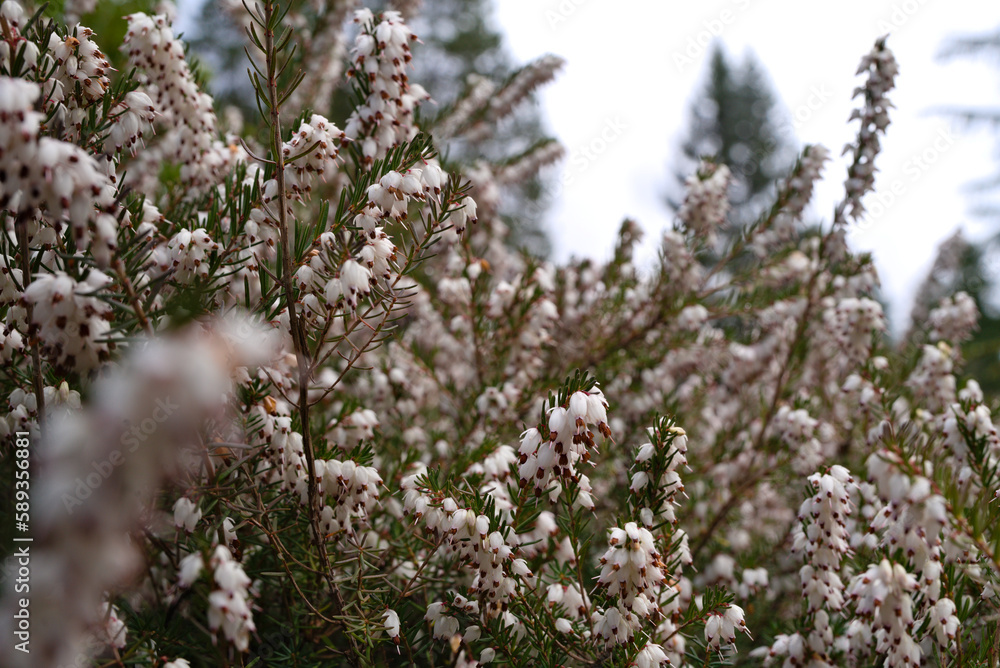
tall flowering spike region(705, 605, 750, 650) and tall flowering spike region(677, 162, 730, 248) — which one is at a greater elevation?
tall flowering spike region(677, 162, 730, 248)

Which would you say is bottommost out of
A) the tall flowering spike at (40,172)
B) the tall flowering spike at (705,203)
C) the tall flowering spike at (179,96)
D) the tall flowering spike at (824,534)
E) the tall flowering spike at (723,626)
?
the tall flowering spike at (723,626)

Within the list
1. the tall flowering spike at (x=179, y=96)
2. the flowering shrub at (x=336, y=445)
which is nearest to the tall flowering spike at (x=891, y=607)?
the flowering shrub at (x=336, y=445)

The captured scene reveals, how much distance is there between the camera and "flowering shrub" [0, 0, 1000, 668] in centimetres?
103

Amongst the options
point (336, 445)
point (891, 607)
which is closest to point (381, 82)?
point (336, 445)

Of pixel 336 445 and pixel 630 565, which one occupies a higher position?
pixel 336 445

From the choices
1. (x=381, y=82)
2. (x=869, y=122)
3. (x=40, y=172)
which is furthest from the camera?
(x=869, y=122)

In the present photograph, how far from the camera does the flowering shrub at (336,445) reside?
103cm

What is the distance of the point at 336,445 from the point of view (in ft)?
5.95

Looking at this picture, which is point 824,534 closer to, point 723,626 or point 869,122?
→ point 723,626

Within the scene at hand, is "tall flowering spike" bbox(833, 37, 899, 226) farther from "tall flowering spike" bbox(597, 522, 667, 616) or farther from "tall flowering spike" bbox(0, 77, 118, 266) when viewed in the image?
"tall flowering spike" bbox(0, 77, 118, 266)

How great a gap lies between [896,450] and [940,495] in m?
0.11

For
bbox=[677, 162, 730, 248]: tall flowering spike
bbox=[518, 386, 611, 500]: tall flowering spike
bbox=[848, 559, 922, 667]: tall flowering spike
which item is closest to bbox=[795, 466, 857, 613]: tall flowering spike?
bbox=[848, 559, 922, 667]: tall flowering spike

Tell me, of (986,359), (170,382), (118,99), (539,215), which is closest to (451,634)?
(170,382)

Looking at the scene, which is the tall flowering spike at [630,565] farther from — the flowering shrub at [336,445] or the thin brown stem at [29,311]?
the thin brown stem at [29,311]
